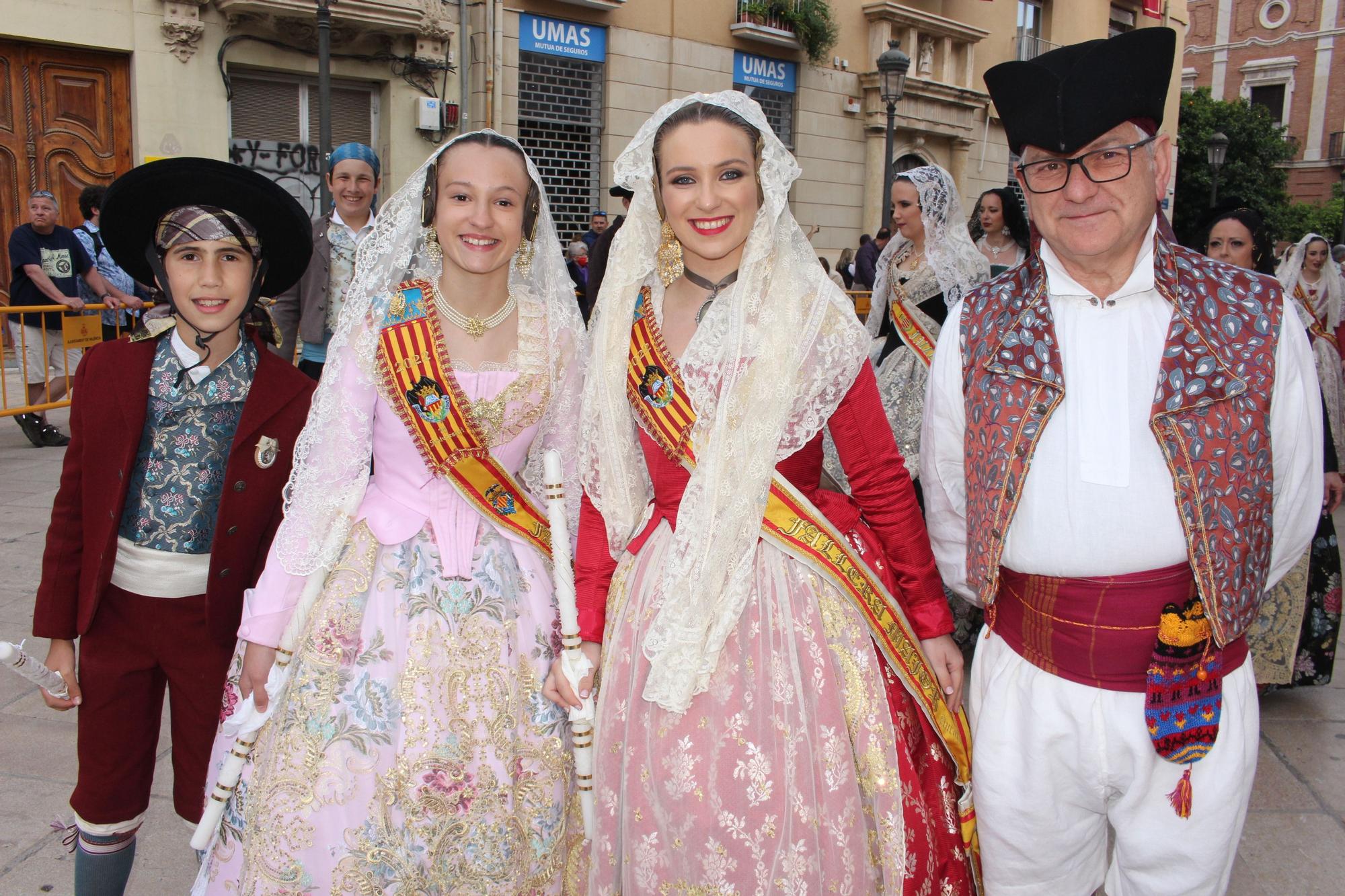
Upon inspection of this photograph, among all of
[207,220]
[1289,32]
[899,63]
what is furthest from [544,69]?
[1289,32]

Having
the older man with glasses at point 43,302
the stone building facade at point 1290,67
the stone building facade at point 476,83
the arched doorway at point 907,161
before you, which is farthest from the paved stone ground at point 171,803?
the stone building facade at point 1290,67

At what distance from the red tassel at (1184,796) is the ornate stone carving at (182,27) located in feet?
38.2

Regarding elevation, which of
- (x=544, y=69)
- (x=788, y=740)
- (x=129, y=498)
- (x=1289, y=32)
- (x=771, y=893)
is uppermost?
(x=1289, y=32)

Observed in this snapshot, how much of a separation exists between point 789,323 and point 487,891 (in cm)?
136

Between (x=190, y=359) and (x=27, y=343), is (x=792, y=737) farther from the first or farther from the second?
(x=27, y=343)

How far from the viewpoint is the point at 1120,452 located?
6.05ft

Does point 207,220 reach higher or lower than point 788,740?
higher

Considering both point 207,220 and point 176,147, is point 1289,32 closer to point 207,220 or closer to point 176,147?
point 176,147

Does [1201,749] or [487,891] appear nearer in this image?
[1201,749]

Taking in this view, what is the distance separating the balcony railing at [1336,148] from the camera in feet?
120

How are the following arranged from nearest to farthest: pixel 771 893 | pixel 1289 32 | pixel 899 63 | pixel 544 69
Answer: pixel 771 893, pixel 899 63, pixel 544 69, pixel 1289 32

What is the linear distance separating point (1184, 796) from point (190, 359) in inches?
90.2

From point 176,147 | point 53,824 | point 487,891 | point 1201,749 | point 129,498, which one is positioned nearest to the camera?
point 1201,749

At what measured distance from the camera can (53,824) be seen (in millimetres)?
2865
